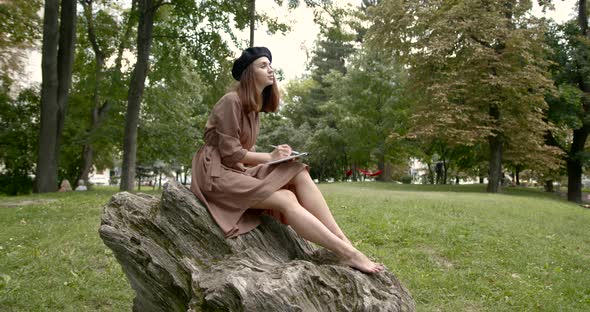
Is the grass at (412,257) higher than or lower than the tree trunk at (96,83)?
lower

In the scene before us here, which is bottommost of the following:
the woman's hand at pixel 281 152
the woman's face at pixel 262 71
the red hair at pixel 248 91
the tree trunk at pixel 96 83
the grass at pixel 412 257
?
the grass at pixel 412 257

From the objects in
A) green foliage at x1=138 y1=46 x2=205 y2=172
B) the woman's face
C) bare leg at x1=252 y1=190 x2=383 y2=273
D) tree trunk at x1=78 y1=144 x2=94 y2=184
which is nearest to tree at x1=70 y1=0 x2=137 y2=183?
green foliage at x1=138 y1=46 x2=205 y2=172

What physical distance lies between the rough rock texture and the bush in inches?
870

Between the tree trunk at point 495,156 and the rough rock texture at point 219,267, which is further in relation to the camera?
the tree trunk at point 495,156

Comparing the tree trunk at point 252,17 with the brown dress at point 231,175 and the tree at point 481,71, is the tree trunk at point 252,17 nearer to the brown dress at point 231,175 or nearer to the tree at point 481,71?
the tree at point 481,71

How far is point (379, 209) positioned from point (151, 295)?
336 inches

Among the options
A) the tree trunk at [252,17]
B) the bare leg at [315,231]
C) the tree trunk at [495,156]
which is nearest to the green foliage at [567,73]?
the tree trunk at [495,156]

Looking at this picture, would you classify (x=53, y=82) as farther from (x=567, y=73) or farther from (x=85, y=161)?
(x=567, y=73)

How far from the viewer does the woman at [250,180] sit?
12.5 ft

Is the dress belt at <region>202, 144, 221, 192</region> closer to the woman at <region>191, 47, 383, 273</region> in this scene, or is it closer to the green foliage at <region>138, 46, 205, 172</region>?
the woman at <region>191, 47, 383, 273</region>

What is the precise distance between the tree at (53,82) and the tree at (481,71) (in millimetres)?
15385

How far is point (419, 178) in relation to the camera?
6356cm

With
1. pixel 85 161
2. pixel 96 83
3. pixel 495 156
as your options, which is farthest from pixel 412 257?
pixel 85 161

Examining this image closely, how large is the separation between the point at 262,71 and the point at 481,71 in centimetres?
2065
